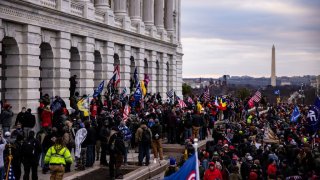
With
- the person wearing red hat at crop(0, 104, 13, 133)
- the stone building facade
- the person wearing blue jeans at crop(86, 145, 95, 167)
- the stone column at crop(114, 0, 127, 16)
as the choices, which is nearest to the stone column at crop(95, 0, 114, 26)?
the stone building facade

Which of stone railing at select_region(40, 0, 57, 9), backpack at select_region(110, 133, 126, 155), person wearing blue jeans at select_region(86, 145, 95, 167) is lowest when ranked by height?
person wearing blue jeans at select_region(86, 145, 95, 167)

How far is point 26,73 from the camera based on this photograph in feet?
87.4

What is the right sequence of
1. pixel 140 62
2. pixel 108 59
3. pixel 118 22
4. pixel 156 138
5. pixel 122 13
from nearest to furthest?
pixel 156 138 < pixel 108 59 < pixel 118 22 < pixel 122 13 < pixel 140 62

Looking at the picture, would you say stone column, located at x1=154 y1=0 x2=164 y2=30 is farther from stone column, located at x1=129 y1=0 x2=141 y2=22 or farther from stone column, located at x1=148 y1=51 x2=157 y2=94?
stone column, located at x1=129 y1=0 x2=141 y2=22

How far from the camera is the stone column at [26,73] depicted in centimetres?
2634

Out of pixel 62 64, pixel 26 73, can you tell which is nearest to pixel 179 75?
pixel 62 64

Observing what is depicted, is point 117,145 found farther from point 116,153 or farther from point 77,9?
point 77,9

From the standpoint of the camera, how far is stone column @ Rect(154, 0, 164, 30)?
51.9m

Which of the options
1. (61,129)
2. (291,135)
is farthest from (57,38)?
(291,135)

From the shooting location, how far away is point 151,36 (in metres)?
48.3

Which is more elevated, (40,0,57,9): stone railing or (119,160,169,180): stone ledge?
(40,0,57,9): stone railing

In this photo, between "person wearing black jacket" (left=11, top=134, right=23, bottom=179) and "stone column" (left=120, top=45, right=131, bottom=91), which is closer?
"person wearing black jacket" (left=11, top=134, right=23, bottom=179)

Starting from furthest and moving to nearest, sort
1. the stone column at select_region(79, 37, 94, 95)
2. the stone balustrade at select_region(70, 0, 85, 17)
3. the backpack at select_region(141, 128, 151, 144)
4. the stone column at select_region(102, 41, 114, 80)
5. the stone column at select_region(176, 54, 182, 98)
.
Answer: the stone column at select_region(176, 54, 182, 98) → the stone column at select_region(102, 41, 114, 80) → the stone column at select_region(79, 37, 94, 95) → the stone balustrade at select_region(70, 0, 85, 17) → the backpack at select_region(141, 128, 151, 144)

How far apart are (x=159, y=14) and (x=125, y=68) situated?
12.4m
